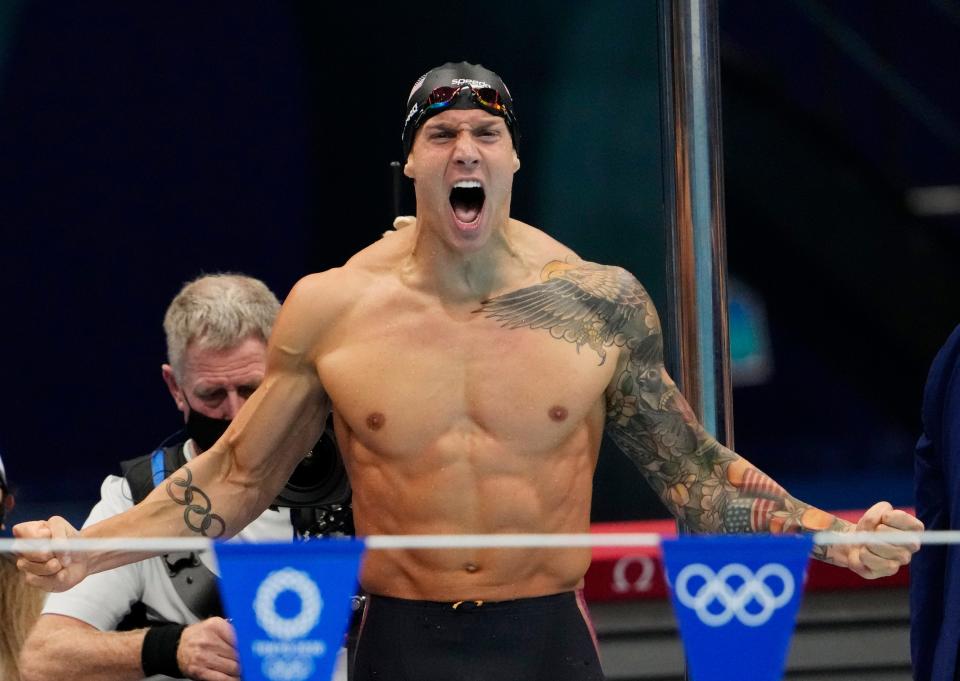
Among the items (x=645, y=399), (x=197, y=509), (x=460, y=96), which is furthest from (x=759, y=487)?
(x=197, y=509)

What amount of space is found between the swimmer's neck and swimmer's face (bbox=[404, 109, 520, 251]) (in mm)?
51

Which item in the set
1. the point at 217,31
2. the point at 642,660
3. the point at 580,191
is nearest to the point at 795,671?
the point at 642,660

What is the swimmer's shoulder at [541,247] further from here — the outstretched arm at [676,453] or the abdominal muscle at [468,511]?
the abdominal muscle at [468,511]

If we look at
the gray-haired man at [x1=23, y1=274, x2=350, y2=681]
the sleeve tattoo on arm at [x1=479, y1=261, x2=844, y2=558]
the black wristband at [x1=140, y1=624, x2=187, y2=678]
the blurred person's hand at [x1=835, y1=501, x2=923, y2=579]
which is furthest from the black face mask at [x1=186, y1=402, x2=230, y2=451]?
the blurred person's hand at [x1=835, y1=501, x2=923, y2=579]

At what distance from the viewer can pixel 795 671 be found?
5.29m

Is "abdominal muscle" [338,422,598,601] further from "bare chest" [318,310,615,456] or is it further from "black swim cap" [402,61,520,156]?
"black swim cap" [402,61,520,156]

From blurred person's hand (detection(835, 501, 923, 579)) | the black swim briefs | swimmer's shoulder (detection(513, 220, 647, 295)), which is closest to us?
blurred person's hand (detection(835, 501, 923, 579))

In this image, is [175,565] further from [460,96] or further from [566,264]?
[460,96]

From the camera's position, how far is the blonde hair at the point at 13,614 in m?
3.87

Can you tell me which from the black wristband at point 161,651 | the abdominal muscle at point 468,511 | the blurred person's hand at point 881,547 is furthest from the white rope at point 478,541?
the black wristband at point 161,651

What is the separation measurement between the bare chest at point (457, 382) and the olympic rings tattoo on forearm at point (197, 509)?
0.32 m

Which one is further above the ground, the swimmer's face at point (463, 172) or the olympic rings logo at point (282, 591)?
the swimmer's face at point (463, 172)

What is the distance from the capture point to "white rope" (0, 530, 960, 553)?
8.71 feet

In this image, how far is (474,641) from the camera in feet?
10.0
